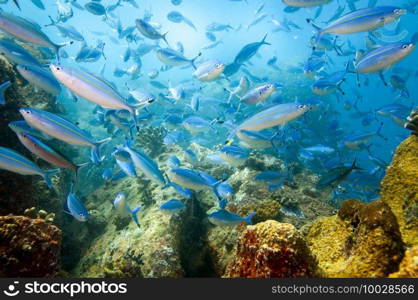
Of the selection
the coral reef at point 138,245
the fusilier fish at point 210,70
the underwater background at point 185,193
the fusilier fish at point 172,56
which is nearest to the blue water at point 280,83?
the fusilier fish at point 172,56

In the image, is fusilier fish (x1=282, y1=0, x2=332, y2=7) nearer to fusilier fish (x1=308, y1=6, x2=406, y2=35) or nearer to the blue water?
fusilier fish (x1=308, y1=6, x2=406, y2=35)

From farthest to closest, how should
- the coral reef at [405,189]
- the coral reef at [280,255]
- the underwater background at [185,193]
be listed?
the coral reef at [405,189]
the underwater background at [185,193]
the coral reef at [280,255]

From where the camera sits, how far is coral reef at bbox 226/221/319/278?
2.48 m

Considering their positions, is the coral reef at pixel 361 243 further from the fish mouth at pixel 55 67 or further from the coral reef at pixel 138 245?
the fish mouth at pixel 55 67

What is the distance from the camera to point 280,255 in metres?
2.50

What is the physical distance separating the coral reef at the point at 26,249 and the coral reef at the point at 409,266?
3951 millimetres

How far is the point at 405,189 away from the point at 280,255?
195cm

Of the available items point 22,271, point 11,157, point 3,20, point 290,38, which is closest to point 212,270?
point 22,271

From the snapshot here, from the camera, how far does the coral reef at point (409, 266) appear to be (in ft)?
7.08

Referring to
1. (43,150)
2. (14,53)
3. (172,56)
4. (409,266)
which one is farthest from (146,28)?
(409,266)

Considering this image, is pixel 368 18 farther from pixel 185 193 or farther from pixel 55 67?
pixel 55 67

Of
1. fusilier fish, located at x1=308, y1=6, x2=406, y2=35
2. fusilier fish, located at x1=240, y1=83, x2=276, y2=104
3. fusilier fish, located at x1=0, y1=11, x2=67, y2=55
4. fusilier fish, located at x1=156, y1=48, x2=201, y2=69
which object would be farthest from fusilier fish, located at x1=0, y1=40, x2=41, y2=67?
fusilier fish, located at x1=308, y1=6, x2=406, y2=35

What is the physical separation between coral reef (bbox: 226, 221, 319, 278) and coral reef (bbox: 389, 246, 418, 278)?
2.26ft

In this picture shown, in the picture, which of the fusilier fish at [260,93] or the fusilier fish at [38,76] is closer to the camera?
the fusilier fish at [38,76]
